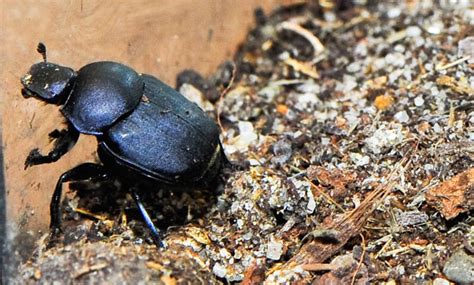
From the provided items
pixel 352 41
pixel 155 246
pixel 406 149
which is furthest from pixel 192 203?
pixel 352 41

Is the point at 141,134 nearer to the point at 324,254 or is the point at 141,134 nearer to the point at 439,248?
the point at 324,254

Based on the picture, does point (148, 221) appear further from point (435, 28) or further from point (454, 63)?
point (435, 28)

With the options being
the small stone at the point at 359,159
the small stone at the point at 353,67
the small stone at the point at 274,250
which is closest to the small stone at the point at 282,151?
the small stone at the point at 359,159

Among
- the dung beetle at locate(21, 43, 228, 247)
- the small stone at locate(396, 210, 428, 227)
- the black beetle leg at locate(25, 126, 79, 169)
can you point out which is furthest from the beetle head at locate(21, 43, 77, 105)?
the small stone at locate(396, 210, 428, 227)

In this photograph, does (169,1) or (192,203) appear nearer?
(192,203)

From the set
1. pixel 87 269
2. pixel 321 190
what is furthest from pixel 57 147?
pixel 321 190

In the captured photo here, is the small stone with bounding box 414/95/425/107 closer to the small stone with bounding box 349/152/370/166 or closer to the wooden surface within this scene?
the small stone with bounding box 349/152/370/166

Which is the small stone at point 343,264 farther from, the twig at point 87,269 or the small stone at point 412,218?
the twig at point 87,269
